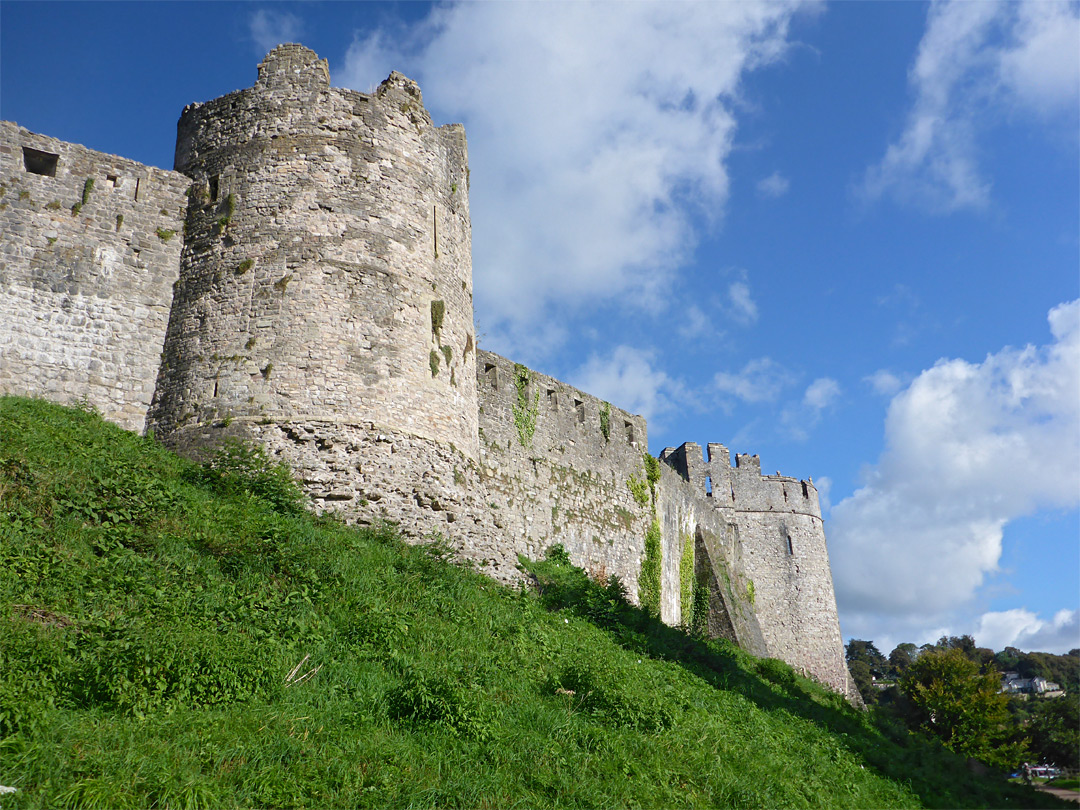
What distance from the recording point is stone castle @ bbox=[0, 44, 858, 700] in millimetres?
11898

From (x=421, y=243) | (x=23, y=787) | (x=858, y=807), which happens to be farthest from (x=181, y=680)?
(x=421, y=243)

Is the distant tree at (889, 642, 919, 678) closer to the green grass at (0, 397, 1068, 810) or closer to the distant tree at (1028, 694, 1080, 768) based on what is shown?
the distant tree at (1028, 694, 1080, 768)

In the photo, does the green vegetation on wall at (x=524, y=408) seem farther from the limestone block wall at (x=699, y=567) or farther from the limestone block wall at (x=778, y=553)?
the limestone block wall at (x=778, y=553)

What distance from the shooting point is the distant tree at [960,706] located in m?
31.4

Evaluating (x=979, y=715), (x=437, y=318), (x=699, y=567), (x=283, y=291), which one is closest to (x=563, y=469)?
(x=437, y=318)

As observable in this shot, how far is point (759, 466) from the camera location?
120 feet

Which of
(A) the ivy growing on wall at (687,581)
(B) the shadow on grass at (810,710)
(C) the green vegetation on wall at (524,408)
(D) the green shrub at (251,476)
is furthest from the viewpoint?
(A) the ivy growing on wall at (687,581)

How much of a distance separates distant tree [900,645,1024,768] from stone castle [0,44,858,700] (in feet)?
88.0

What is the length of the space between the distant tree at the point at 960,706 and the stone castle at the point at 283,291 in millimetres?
26836

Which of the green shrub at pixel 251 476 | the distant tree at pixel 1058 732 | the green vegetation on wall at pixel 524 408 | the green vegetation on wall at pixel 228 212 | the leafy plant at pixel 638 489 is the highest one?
the green vegetation on wall at pixel 228 212

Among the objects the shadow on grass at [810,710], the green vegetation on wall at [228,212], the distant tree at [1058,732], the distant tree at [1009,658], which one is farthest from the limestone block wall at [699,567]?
the distant tree at [1009,658]

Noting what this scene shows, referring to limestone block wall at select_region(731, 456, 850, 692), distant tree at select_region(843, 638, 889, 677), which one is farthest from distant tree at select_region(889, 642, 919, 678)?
limestone block wall at select_region(731, 456, 850, 692)

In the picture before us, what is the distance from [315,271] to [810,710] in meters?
11.3

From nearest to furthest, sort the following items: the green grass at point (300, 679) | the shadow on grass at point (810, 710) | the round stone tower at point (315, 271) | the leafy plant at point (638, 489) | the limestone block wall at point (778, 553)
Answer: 1. the green grass at point (300, 679)
2. the shadow on grass at point (810, 710)
3. the round stone tower at point (315, 271)
4. the leafy plant at point (638, 489)
5. the limestone block wall at point (778, 553)
